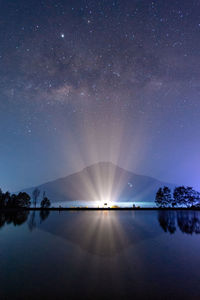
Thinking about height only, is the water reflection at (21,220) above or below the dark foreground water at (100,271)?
below

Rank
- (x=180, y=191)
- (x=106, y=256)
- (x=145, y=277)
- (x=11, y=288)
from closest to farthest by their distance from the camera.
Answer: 1. (x=11, y=288)
2. (x=145, y=277)
3. (x=106, y=256)
4. (x=180, y=191)

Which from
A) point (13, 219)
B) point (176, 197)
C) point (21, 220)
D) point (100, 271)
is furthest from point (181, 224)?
point (176, 197)

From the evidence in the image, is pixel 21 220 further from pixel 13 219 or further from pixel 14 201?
pixel 14 201

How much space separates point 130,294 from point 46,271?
4863mm

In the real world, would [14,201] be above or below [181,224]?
above

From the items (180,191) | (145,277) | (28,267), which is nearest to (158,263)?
(145,277)

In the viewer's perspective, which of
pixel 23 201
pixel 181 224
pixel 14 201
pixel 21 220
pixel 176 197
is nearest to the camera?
pixel 181 224

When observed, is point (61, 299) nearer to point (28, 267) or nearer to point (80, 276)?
point (80, 276)

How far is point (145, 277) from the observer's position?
356 inches

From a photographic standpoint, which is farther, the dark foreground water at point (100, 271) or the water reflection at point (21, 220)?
the water reflection at point (21, 220)

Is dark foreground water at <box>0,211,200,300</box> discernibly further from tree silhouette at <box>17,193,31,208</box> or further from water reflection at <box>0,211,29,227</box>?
tree silhouette at <box>17,193,31,208</box>

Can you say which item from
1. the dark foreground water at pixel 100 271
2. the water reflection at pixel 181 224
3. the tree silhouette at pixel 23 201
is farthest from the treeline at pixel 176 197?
the dark foreground water at pixel 100 271

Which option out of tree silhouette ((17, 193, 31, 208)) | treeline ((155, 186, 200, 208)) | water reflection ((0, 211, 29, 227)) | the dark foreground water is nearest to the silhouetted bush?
tree silhouette ((17, 193, 31, 208))

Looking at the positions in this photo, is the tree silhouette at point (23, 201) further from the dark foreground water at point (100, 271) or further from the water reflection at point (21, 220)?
the dark foreground water at point (100, 271)
